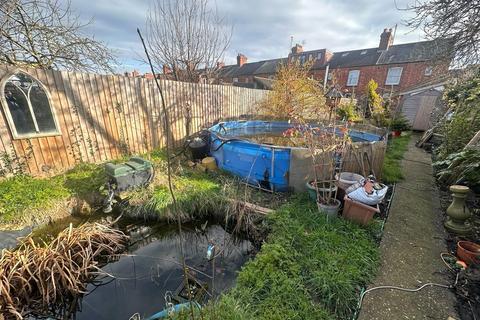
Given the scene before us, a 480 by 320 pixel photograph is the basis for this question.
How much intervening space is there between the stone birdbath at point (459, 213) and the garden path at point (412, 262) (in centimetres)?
18

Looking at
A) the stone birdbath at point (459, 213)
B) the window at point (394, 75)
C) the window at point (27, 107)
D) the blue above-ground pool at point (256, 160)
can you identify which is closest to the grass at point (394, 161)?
the stone birdbath at point (459, 213)

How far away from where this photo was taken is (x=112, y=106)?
210 inches

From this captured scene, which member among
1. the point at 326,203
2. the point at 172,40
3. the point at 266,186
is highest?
the point at 172,40

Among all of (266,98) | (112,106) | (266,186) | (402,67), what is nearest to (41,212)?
(112,106)

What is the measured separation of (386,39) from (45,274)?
96.0ft

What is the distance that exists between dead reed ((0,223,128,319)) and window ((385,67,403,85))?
25.8 metres

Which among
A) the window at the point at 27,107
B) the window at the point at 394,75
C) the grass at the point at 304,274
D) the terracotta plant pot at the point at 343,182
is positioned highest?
the window at the point at 394,75

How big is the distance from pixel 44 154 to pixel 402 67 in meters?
25.9

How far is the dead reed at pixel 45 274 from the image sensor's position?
2.34 meters

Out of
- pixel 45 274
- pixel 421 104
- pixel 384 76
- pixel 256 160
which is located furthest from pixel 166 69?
pixel 384 76

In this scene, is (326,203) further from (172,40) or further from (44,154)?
(172,40)

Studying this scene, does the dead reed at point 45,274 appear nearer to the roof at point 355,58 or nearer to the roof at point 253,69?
the roof at point 355,58

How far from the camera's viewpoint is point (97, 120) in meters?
5.11

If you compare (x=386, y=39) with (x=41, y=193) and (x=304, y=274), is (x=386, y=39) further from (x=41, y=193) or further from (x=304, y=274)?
(x=41, y=193)
